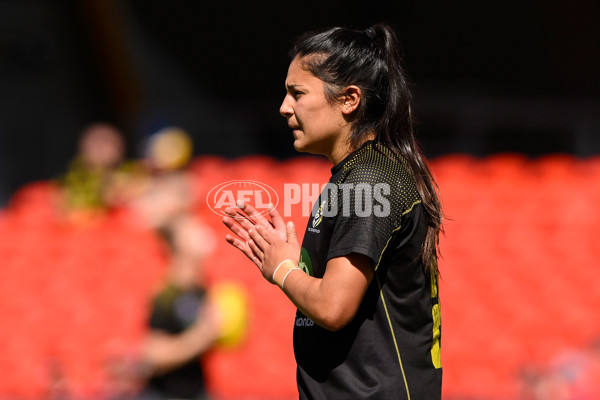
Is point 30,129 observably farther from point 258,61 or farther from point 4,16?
point 258,61

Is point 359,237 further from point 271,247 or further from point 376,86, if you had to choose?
point 376,86

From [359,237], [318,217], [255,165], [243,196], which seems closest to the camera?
[359,237]

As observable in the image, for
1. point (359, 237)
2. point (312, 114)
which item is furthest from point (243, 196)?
point (359, 237)

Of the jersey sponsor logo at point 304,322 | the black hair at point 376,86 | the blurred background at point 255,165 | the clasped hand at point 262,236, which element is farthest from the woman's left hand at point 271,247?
the blurred background at point 255,165

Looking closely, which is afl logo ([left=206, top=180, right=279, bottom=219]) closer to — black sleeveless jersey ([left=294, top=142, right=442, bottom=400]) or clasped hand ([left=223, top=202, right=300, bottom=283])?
clasped hand ([left=223, top=202, right=300, bottom=283])

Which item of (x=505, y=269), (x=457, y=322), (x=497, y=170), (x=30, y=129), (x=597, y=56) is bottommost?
(x=457, y=322)

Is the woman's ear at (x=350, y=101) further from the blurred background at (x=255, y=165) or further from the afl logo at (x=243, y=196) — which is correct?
the blurred background at (x=255, y=165)

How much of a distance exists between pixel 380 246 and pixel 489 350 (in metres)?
4.71

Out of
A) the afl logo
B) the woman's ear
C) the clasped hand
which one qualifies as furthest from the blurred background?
the woman's ear

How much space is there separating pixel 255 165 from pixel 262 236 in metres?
6.94

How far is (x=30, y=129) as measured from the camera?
1212 centimetres

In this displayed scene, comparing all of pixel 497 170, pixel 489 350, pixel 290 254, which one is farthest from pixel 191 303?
pixel 497 170

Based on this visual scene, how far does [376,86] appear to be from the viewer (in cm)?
201

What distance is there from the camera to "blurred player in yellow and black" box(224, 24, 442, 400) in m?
1.85
